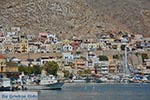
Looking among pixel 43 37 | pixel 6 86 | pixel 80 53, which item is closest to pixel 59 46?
pixel 80 53

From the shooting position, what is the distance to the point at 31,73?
121 metres

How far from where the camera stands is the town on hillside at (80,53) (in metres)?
140

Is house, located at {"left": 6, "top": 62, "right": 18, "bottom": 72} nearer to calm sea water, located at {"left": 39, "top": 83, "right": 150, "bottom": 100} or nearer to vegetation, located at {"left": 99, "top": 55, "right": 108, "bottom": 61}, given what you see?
calm sea water, located at {"left": 39, "top": 83, "right": 150, "bottom": 100}

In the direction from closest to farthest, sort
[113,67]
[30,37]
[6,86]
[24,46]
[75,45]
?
[6,86] → [113,67] → [24,46] → [30,37] → [75,45]

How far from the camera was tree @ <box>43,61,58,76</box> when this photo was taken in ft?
409

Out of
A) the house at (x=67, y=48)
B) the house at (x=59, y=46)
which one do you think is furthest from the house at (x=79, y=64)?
the house at (x=67, y=48)

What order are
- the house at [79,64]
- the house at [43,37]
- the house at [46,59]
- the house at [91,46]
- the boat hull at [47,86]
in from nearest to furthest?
the boat hull at [47,86], the house at [46,59], the house at [79,64], the house at [43,37], the house at [91,46]

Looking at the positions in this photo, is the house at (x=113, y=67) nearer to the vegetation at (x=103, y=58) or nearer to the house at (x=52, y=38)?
the vegetation at (x=103, y=58)

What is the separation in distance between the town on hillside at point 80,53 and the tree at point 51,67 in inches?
49.3

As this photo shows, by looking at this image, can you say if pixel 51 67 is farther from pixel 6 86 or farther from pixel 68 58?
pixel 6 86

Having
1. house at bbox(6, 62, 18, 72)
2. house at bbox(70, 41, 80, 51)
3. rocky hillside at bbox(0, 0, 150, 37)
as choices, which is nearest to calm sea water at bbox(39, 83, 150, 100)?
house at bbox(6, 62, 18, 72)

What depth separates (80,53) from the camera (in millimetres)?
151500

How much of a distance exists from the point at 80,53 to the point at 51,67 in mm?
24940

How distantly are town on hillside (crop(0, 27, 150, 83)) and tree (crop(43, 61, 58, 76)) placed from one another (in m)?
1.25
